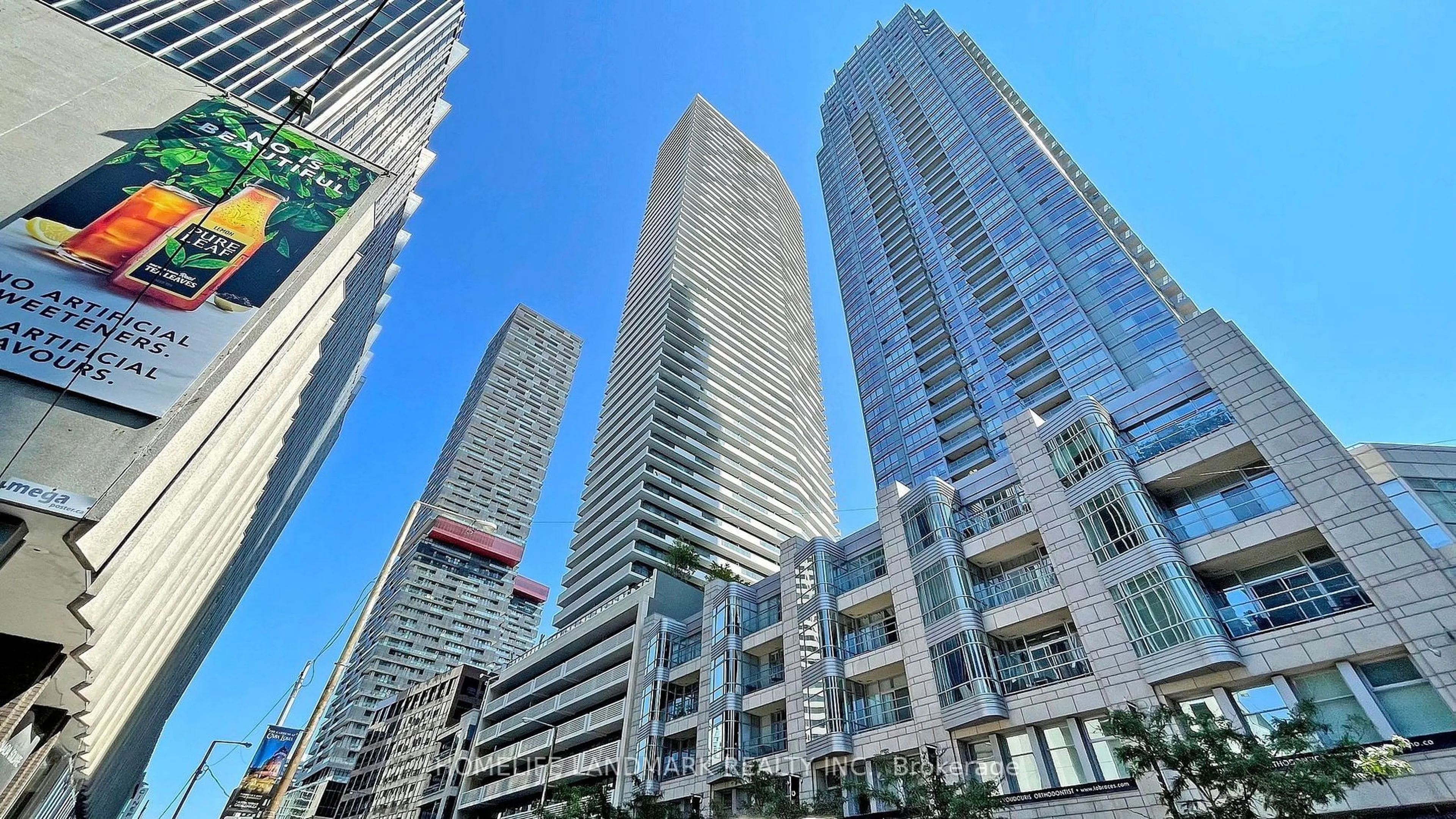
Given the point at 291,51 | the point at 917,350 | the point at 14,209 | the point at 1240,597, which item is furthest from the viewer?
the point at 917,350

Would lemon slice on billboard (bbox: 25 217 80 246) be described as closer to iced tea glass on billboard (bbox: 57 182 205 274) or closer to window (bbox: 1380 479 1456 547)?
iced tea glass on billboard (bbox: 57 182 205 274)

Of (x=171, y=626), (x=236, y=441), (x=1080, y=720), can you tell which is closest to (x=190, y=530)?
(x=236, y=441)

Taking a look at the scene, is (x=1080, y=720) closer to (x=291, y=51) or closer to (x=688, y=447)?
(x=291, y=51)

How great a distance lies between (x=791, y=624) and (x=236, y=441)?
27041 millimetres

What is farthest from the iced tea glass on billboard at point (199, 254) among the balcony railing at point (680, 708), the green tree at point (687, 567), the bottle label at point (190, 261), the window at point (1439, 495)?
the green tree at point (687, 567)

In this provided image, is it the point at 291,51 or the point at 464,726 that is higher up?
the point at 291,51

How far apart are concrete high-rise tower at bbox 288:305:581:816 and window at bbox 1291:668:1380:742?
253ft

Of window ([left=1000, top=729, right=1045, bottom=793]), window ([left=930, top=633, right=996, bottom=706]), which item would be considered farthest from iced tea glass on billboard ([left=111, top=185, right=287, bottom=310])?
window ([left=1000, top=729, right=1045, bottom=793])

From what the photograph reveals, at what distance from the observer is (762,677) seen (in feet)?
122

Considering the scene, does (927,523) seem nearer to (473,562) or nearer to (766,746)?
(766,746)

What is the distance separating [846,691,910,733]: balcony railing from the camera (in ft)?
95.3

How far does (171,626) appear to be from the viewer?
105 feet

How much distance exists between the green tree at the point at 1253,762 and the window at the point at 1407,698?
49.9 inches

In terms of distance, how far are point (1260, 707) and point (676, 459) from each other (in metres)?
63.4
